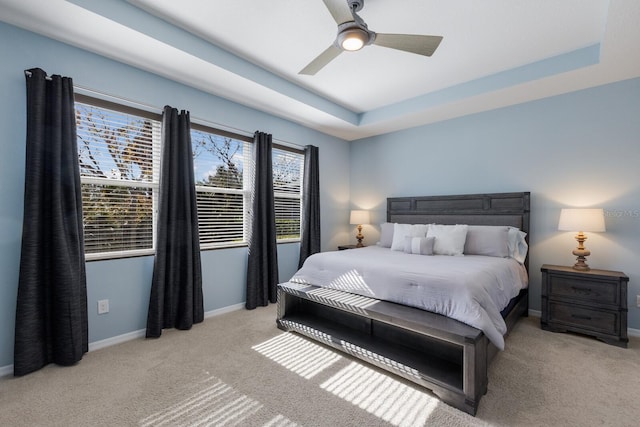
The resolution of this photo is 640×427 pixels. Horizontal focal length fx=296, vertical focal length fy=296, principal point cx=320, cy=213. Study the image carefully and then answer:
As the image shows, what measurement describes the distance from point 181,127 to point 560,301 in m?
4.22

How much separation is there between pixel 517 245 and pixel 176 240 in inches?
145

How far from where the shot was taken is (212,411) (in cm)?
179

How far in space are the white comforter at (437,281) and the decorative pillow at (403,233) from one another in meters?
0.43

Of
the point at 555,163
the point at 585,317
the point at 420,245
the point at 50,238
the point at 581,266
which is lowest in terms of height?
the point at 585,317

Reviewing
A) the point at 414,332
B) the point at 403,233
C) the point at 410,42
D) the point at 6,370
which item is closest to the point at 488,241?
the point at 403,233

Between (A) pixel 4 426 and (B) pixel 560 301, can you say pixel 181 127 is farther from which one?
(B) pixel 560 301

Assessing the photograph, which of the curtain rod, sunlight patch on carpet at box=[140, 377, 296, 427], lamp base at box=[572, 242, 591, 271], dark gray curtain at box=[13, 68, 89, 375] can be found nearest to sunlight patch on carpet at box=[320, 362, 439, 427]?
sunlight patch on carpet at box=[140, 377, 296, 427]

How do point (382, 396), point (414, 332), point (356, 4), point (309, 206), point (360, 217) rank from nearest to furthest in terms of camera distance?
point (382, 396)
point (356, 4)
point (414, 332)
point (309, 206)
point (360, 217)

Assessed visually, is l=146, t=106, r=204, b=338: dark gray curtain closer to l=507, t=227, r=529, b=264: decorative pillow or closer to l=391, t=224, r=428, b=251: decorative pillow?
l=391, t=224, r=428, b=251: decorative pillow

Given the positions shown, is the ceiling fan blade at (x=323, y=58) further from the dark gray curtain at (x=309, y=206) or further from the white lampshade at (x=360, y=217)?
the white lampshade at (x=360, y=217)

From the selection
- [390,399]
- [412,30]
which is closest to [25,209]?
[390,399]

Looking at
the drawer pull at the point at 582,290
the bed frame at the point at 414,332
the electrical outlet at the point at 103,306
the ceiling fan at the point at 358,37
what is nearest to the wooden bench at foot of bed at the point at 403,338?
the bed frame at the point at 414,332

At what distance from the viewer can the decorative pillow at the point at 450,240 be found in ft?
11.1

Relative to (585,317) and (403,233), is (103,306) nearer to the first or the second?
(403,233)
